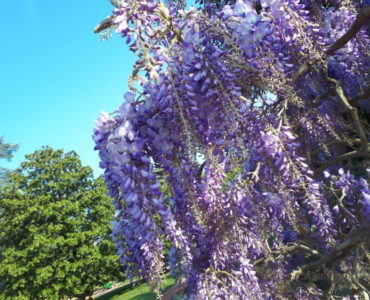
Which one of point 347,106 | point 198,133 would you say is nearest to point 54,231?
point 347,106

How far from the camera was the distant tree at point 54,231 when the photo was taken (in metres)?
17.6

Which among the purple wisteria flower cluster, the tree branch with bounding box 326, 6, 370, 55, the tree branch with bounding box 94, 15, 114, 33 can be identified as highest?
the tree branch with bounding box 94, 15, 114, 33

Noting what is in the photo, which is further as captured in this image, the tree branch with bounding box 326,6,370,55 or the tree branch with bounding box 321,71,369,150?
the tree branch with bounding box 321,71,369,150

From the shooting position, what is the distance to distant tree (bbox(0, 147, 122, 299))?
57.8 feet

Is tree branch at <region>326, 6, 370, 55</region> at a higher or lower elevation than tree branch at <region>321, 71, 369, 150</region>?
higher

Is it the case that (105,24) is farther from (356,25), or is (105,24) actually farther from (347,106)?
(347,106)

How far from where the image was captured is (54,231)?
61.2ft

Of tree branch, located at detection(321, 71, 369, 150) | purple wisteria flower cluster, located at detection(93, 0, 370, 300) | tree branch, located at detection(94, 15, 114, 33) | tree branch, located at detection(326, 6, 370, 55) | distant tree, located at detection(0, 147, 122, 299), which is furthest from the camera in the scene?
distant tree, located at detection(0, 147, 122, 299)

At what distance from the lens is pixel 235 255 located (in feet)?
8.68

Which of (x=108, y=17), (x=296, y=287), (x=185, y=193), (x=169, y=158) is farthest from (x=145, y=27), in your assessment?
(x=296, y=287)

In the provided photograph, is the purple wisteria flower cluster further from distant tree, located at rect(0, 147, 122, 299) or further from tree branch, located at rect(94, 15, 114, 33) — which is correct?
distant tree, located at rect(0, 147, 122, 299)

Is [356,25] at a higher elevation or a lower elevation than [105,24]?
lower

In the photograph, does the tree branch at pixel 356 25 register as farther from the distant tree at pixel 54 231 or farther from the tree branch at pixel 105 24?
the distant tree at pixel 54 231

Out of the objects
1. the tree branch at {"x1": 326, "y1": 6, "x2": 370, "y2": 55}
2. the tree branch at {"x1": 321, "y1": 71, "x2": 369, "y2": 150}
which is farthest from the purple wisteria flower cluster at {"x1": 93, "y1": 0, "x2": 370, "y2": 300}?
the tree branch at {"x1": 321, "y1": 71, "x2": 369, "y2": 150}
